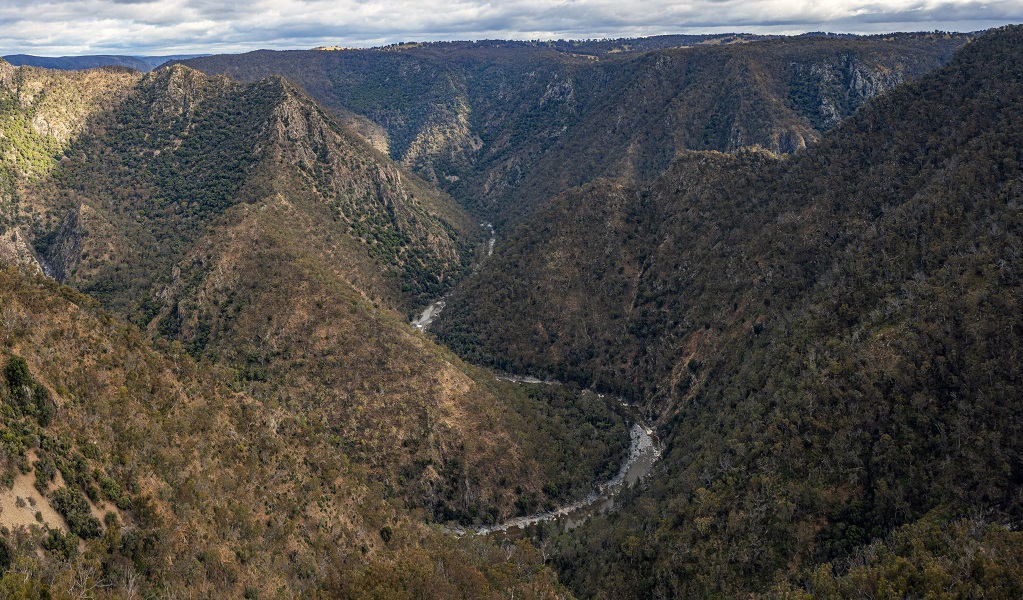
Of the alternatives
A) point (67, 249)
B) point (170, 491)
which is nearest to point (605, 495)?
point (170, 491)

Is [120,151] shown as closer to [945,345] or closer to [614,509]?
[614,509]

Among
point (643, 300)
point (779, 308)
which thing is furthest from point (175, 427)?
point (643, 300)

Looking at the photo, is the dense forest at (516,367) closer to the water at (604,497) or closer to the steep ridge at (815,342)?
the steep ridge at (815,342)

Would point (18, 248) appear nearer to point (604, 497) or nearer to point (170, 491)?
point (170, 491)

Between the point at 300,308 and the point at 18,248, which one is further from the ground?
the point at 18,248

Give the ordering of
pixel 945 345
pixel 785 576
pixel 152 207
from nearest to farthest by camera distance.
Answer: pixel 785 576 → pixel 945 345 → pixel 152 207

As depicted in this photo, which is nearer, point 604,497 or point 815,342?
point 815,342

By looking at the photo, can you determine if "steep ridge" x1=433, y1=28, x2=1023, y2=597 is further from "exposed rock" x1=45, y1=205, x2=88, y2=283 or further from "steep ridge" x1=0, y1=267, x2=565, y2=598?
"exposed rock" x1=45, y1=205, x2=88, y2=283
